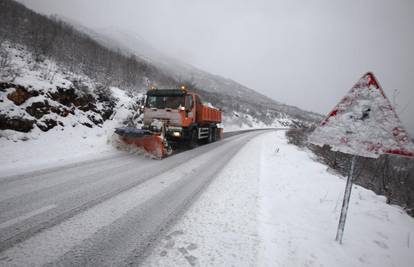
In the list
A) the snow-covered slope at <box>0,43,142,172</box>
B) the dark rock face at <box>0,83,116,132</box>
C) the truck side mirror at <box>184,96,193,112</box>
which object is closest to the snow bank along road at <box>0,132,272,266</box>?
the snow-covered slope at <box>0,43,142,172</box>

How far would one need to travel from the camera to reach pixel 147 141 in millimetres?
7156

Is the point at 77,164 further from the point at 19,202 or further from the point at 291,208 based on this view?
the point at 291,208

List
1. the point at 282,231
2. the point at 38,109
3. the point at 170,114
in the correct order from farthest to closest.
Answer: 1. the point at 170,114
2. the point at 38,109
3. the point at 282,231

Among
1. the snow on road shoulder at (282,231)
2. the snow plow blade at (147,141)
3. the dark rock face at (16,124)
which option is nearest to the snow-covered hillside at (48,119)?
the dark rock face at (16,124)

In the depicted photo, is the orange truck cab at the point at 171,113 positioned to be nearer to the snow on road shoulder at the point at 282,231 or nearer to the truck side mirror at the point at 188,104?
the truck side mirror at the point at 188,104

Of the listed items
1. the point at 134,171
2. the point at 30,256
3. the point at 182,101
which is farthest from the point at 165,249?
the point at 182,101

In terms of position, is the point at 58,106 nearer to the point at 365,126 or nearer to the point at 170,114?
the point at 170,114

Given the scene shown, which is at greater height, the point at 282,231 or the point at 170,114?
the point at 170,114

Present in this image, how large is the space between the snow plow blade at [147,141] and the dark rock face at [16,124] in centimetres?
285

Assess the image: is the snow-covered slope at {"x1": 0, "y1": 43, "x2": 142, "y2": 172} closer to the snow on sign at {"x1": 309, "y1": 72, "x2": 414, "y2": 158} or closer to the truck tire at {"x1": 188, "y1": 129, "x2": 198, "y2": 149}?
the truck tire at {"x1": 188, "y1": 129, "x2": 198, "y2": 149}

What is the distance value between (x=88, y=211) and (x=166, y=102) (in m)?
6.44

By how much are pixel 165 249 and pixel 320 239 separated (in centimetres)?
229

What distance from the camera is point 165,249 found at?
238cm

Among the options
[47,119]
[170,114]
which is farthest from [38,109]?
[170,114]
